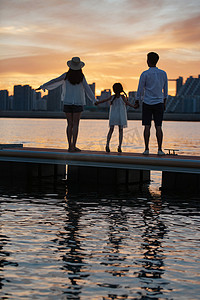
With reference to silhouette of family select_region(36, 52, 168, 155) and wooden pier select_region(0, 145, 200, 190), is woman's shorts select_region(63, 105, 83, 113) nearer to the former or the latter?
silhouette of family select_region(36, 52, 168, 155)

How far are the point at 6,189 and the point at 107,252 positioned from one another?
710 centimetres

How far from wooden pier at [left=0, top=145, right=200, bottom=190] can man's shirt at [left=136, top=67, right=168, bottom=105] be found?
1.46 m

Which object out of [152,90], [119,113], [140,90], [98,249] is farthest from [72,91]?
[98,249]

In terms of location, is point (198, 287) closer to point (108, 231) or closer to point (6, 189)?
point (108, 231)

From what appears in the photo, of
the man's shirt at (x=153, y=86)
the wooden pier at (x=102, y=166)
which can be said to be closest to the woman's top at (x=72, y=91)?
the wooden pier at (x=102, y=166)

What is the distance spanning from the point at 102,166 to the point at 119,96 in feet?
6.52

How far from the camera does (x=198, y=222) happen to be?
9.97 m

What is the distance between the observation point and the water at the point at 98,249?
6.12 m

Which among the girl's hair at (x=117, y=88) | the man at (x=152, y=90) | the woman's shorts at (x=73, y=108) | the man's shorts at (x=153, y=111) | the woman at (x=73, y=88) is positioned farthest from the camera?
the girl's hair at (x=117, y=88)

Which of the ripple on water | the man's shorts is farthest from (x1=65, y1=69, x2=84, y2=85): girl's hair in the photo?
the ripple on water

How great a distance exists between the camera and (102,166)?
13.5 meters

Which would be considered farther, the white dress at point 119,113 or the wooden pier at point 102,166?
the white dress at point 119,113

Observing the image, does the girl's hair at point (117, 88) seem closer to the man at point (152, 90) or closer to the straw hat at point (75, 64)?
the straw hat at point (75, 64)

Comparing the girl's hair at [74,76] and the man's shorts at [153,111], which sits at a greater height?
the girl's hair at [74,76]
